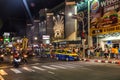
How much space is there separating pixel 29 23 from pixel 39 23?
18066 millimetres

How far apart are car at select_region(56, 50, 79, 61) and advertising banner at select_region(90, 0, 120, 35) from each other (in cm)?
793

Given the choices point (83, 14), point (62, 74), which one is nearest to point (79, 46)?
point (83, 14)

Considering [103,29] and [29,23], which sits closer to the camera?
[103,29]

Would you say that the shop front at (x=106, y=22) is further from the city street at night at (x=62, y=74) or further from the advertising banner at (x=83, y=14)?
the city street at night at (x=62, y=74)

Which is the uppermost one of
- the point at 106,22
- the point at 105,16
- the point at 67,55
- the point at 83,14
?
the point at 83,14

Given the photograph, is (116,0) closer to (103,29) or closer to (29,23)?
(103,29)

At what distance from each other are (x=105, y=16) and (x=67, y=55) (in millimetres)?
10478

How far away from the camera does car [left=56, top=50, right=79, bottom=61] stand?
3278cm

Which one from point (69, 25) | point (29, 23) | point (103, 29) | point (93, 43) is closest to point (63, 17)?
point (69, 25)

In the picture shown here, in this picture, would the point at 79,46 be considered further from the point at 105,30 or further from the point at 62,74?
Result: the point at 62,74

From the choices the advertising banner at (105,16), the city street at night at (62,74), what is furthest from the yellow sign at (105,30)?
the city street at night at (62,74)

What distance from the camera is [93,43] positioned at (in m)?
44.2

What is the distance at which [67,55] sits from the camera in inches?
1314

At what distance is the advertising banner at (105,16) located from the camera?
36659 millimetres
